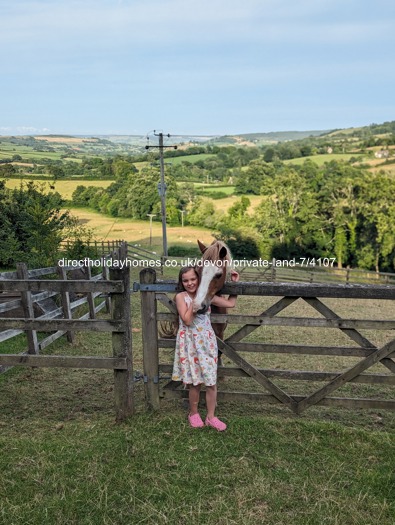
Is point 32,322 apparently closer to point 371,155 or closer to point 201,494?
point 201,494

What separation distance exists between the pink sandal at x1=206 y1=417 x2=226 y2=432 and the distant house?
3615 inches

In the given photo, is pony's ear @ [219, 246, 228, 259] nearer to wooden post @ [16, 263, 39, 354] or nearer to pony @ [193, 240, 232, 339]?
pony @ [193, 240, 232, 339]

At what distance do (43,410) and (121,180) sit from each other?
61.0m

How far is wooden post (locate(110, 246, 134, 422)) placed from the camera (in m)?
3.98

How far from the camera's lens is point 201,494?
3.14 metres

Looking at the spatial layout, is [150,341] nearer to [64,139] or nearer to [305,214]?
[64,139]

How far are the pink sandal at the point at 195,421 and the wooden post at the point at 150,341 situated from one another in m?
0.42

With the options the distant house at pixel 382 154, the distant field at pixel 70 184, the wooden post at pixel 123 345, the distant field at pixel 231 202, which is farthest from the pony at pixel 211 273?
the distant house at pixel 382 154

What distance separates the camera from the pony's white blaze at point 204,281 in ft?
12.5

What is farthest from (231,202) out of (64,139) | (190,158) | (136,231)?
(190,158)

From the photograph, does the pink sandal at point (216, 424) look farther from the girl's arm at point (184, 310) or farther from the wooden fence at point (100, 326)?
the girl's arm at point (184, 310)

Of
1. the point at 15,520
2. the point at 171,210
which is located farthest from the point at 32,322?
the point at 171,210

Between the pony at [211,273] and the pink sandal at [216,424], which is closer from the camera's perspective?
the pony at [211,273]

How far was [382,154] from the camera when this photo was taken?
294 ft
